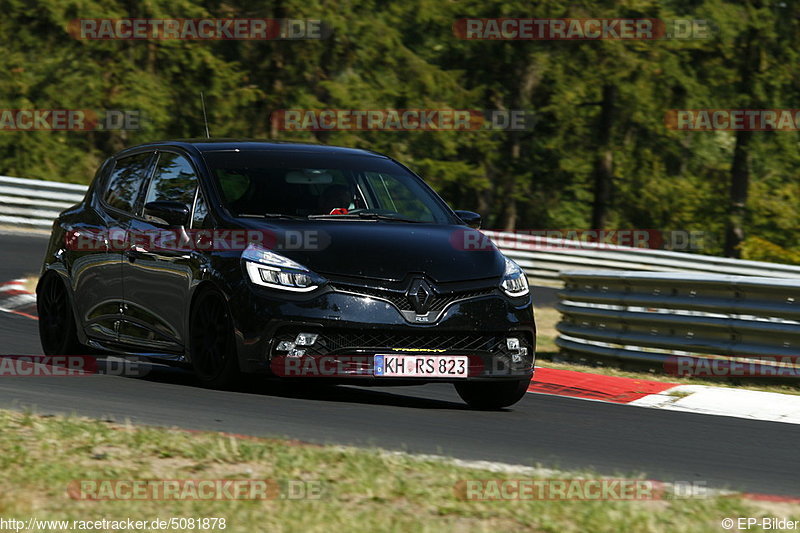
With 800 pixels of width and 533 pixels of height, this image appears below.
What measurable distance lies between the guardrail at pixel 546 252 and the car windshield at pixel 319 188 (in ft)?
44.7

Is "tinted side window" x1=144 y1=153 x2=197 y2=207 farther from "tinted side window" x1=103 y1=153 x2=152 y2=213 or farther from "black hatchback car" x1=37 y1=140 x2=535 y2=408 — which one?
"tinted side window" x1=103 y1=153 x2=152 y2=213

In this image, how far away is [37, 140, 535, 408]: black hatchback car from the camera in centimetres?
805

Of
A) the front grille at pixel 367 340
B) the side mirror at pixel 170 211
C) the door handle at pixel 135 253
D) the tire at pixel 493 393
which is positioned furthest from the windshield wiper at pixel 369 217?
the door handle at pixel 135 253

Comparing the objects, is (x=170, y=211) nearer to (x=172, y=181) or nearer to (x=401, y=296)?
(x=172, y=181)

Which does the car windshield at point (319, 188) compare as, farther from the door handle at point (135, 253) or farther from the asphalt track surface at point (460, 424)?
the asphalt track surface at point (460, 424)

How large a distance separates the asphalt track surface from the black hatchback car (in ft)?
0.91

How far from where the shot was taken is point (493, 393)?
9.00m

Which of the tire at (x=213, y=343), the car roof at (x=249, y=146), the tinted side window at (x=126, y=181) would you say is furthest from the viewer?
the tinted side window at (x=126, y=181)

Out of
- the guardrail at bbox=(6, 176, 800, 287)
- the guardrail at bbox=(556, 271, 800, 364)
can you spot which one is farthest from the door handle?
the guardrail at bbox=(6, 176, 800, 287)

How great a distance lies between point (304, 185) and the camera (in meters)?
9.10

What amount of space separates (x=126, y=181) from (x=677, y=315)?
5.29m

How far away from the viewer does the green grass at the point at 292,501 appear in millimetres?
5020

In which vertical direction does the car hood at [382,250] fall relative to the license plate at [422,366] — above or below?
above

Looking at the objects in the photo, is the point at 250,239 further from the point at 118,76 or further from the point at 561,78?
the point at 561,78
